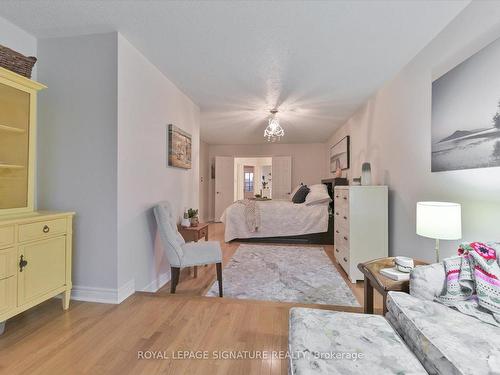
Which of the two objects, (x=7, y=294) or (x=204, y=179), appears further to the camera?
(x=204, y=179)

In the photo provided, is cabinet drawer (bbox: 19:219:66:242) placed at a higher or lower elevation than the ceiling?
lower

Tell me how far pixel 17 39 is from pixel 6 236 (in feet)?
5.57

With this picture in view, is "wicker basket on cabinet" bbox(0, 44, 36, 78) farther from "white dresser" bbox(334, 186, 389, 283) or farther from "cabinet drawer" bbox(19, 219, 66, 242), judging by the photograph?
"white dresser" bbox(334, 186, 389, 283)

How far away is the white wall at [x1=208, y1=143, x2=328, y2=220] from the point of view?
7.45 m

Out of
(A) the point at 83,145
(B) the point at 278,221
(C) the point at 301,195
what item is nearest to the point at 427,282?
(A) the point at 83,145

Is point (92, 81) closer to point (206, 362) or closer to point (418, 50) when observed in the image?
point (206, 362)

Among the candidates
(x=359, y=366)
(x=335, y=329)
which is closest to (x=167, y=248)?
(x=335, y=329)

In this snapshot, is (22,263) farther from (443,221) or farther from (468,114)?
(468,114)

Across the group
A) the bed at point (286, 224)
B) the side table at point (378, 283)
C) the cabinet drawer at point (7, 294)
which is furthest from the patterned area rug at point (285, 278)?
the cabinet drawer at point (7, 294)

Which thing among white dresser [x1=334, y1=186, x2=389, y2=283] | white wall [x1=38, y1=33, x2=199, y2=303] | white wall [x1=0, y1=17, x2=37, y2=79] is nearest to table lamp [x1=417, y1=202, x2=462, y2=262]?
white dresser [x1=334, y1=186, x2=389, y2=283]

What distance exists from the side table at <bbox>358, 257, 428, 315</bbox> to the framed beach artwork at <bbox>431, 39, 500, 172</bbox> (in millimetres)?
852

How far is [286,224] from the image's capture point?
4.98m

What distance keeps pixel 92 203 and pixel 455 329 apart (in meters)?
2.58

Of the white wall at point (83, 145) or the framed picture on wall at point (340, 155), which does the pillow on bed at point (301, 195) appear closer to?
the framed picture on wall at point (340, 155)
